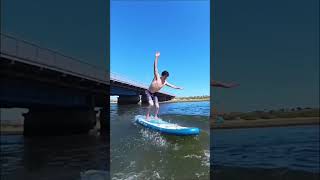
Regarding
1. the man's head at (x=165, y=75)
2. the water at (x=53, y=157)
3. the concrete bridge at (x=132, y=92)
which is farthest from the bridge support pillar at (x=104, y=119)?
the man's head at (x=165, y=75)

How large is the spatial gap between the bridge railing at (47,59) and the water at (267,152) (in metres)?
9.80

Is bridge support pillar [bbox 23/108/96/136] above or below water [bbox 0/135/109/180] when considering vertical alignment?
above

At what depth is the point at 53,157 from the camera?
35.2 m

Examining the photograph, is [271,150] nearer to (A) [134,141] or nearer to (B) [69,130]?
(B) [69,130]

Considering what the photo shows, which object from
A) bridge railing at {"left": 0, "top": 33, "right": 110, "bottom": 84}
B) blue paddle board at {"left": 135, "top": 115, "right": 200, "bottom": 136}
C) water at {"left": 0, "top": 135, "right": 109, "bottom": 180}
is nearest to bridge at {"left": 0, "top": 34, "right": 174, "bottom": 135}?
bridge railing at {"left": 0, "top": 33, "right": 110, "bottom": 84}

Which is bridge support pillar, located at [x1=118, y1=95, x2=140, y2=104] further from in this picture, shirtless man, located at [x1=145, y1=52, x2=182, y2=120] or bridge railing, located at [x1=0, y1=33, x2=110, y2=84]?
bridge railing, located at [x1=0, y1=33, x2=110, y2=84]

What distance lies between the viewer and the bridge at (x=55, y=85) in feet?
90.2

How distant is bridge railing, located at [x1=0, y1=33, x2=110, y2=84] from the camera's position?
27.5 m

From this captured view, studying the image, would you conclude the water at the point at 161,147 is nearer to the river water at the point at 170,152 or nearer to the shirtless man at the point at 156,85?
the river water at the point at 170,152

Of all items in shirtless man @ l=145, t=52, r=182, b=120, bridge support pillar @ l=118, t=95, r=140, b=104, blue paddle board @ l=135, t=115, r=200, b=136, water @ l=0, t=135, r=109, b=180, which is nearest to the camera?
shirtless man @ l=145, t=52, r=182, b=120

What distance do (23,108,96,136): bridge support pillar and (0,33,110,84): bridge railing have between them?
1013 cm

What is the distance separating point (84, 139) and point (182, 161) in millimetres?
29476

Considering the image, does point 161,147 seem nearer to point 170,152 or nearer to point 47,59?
point 170,152

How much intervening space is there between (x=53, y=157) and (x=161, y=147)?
1998cm
